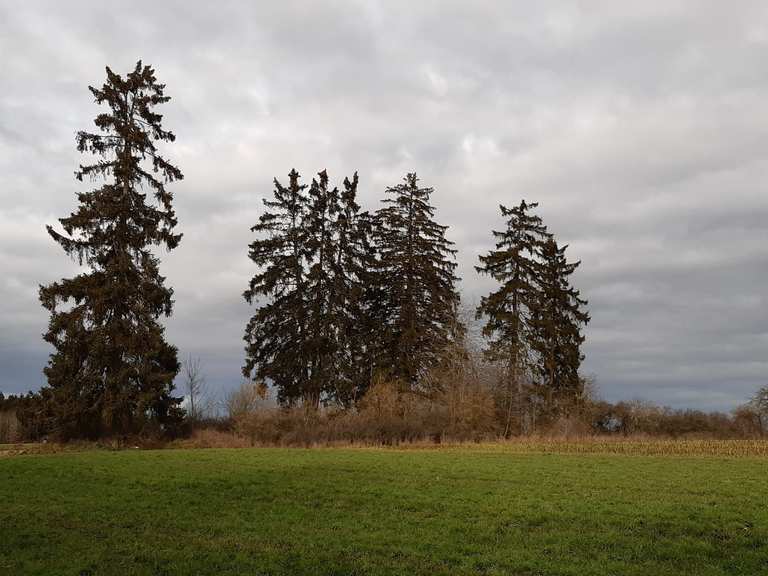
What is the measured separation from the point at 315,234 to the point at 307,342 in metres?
8.82

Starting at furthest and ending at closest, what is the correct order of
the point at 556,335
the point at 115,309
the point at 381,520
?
the point at 556,335 < the point at 115,309 < the point at 381,520

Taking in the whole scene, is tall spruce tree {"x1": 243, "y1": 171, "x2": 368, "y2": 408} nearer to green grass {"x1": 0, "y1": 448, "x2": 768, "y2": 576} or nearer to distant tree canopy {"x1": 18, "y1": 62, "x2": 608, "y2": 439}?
distant tree canopy {"x1": 18, "y1": 62, "x2": 608, "y2": 439}

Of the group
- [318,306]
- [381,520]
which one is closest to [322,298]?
[318,306]

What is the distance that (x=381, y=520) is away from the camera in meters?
14.0

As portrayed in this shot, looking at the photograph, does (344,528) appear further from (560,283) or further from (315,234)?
(560,283)

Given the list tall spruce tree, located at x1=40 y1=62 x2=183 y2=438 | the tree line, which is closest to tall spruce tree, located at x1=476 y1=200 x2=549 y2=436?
the tree line

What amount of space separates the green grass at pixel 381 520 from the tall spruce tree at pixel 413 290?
26.0 m

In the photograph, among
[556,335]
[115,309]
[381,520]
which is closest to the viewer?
[381,520]

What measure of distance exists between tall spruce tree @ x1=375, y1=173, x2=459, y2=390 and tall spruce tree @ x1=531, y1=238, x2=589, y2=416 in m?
7.22

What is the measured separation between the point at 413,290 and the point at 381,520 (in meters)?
37.8

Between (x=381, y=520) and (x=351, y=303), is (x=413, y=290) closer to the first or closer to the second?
(x=351, y=303)

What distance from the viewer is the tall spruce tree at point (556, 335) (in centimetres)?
5088

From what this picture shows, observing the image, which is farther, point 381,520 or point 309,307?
point 309,307

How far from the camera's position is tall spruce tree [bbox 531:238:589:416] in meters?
50.9
